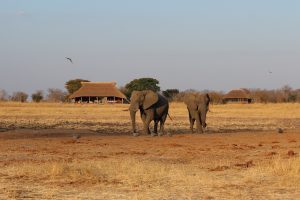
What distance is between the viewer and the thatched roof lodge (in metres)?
97.0

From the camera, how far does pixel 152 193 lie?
1133 cm

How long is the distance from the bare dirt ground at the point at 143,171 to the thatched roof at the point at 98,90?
244 feet

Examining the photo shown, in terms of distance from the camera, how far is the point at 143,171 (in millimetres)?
13859

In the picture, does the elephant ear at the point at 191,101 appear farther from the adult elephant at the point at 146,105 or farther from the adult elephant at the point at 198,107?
the adult elephant at the point at 146,105

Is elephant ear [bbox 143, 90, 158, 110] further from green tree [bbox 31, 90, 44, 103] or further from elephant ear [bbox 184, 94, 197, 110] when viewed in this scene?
green tree [bbox 31, 90, 44, 103]

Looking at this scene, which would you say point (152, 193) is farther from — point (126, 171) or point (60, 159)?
point (60, 159)

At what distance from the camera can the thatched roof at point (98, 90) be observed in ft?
318

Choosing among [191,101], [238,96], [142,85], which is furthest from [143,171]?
[238,96]

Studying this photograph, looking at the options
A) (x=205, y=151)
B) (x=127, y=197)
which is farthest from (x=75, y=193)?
(x=205, y=151)

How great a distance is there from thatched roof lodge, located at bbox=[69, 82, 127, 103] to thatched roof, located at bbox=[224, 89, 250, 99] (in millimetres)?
23154

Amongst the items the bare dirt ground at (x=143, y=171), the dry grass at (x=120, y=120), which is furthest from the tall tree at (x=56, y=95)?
the bare dirt ground at (x=143, y=171)

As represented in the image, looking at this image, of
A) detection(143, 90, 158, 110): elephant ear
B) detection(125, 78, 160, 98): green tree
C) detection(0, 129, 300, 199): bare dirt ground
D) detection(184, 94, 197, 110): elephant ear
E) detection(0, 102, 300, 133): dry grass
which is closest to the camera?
detection(0, 129, 300, 199): bare dirt ground

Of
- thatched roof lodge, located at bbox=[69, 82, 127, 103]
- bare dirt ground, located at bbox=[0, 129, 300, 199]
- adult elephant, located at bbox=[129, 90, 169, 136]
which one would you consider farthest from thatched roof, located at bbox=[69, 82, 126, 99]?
bare dirt ground, located at bbox=[0, 129, 300, 199]

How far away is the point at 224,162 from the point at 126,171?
3626mm
